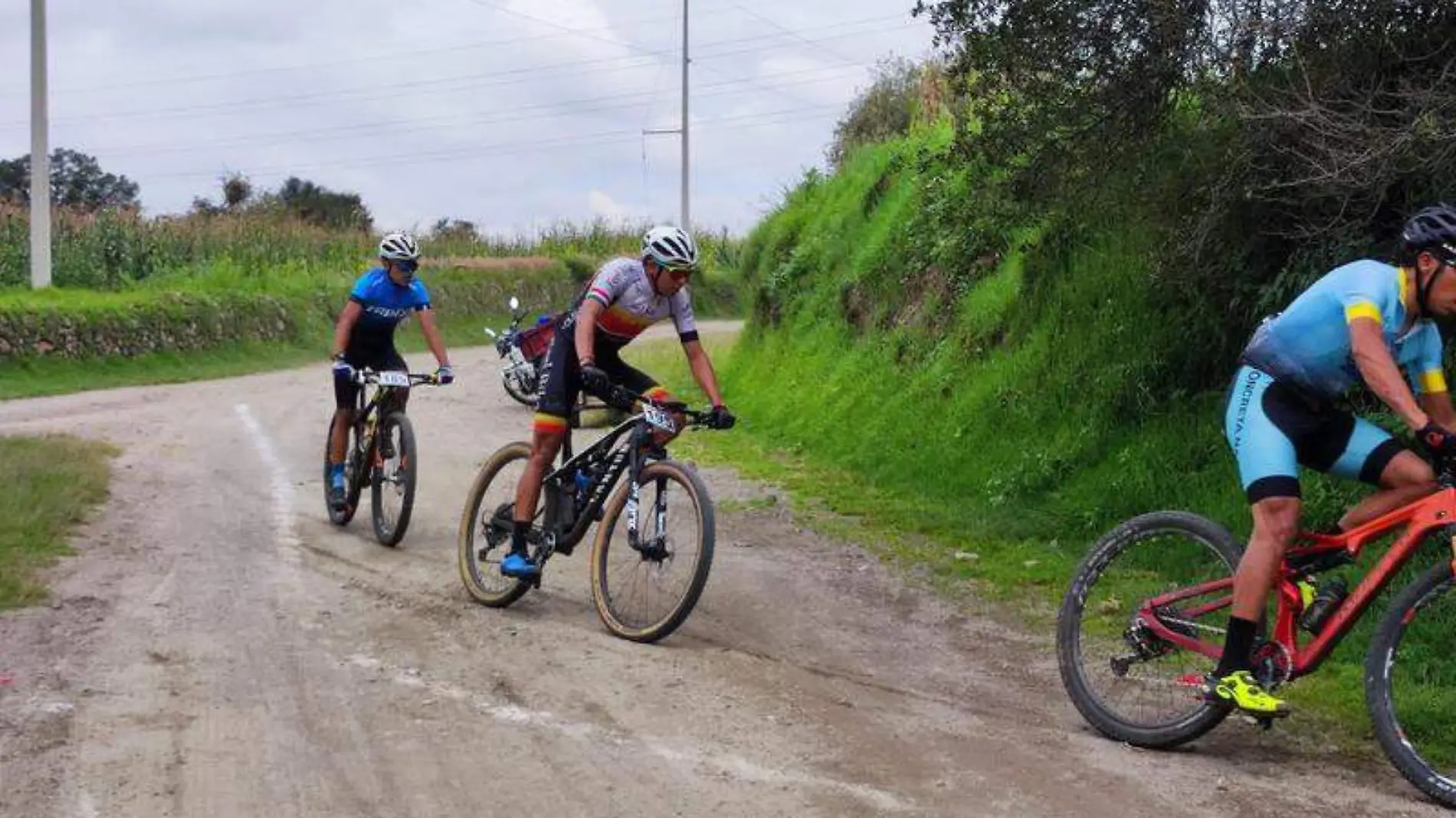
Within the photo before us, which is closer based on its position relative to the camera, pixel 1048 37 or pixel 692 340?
pixel 692 340

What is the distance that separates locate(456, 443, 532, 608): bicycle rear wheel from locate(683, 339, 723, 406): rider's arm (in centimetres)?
101

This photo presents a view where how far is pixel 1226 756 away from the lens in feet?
17.7

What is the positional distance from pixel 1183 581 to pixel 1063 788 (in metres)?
1.42

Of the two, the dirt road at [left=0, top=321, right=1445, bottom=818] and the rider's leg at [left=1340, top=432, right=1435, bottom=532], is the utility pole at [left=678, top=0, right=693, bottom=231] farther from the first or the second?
the rider's leg at [left=1340, top=432, right=1435, bottom=532]

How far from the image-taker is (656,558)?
23.2ft

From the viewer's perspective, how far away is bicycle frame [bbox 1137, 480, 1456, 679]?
506cm

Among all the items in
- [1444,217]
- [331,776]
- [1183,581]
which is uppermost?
[1444,217]

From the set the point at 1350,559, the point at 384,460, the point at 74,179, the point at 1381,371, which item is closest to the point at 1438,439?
the point at 1381,371

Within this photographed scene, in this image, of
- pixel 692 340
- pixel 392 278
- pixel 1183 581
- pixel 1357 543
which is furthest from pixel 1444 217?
pixel 392 278

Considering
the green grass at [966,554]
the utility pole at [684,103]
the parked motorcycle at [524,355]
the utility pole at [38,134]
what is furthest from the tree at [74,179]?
the green grass at [966,554]

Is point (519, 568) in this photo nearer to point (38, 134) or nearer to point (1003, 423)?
point (1003, 423)

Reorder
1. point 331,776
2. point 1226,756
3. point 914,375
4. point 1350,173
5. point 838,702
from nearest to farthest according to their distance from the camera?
point 331,776
point 1226,756
point 838,702
point 1350,173
point 914,375

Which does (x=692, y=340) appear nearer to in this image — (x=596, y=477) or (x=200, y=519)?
(x=596, y=477)

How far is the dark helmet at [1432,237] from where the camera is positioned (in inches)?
194
